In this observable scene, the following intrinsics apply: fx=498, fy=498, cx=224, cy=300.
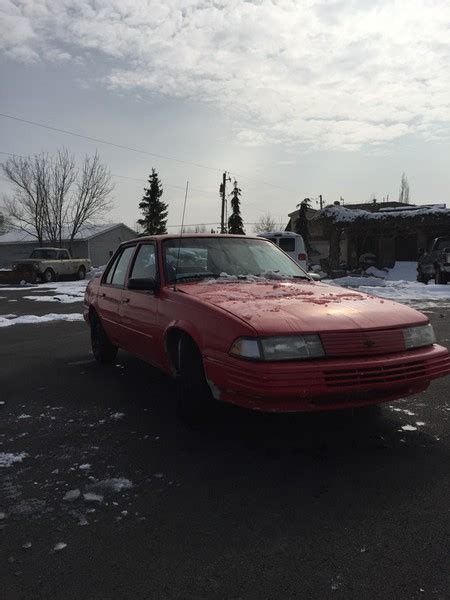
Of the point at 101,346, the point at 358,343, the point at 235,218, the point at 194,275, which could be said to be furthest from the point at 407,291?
the point at 235,218

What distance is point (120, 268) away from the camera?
560 centimetres

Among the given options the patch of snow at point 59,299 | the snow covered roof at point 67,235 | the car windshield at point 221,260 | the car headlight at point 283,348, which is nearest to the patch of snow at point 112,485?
the car headlight at point 283,348

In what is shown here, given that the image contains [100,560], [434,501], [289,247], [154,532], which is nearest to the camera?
[100,560]

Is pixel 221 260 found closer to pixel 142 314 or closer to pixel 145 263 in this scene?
pixel 145 263

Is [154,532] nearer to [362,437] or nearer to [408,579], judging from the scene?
[408,579]

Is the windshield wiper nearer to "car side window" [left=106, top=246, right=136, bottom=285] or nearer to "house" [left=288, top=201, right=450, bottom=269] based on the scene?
"car side window" [left=106, top=246, right=136, bottom=285]

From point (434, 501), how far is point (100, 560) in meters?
1.68

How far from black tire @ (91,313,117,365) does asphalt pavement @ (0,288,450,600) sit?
1525mm

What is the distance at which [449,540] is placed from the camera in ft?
7.36

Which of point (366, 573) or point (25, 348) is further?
point (25, 348)

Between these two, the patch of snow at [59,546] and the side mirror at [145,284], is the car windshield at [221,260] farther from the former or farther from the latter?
the patch of snow at [59,546]

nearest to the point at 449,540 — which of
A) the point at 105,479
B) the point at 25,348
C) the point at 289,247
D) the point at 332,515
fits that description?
the point at 332,515

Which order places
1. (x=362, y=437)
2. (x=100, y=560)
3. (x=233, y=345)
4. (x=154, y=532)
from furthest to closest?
(x=362, y=437) < (x=233, y=345) < (x=154, y=532) < (x=100, y=560)

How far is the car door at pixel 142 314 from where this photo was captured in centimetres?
425
